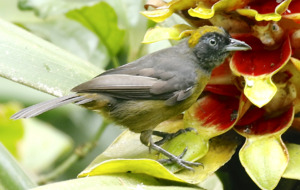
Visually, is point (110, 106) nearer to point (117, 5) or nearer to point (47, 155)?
point (117, 5)

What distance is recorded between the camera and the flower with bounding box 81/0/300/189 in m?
1.24

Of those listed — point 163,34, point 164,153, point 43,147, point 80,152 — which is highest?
point 163,34

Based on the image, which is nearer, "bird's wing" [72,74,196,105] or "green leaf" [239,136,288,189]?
"green leaf" [239,136,288,189]

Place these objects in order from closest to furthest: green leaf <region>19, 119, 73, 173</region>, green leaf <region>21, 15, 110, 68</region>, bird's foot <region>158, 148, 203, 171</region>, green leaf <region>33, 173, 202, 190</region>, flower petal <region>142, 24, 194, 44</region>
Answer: green leaf <region>33, 173, 202, 190</region>, bird's foot <region>158, 148, 203, 171</region>, flower petal <region>142, 24, 194, 44</region>, green leaf <region>21, 15, 110, 68</region>, green leaf <region>19, 119, 73, 173</region>

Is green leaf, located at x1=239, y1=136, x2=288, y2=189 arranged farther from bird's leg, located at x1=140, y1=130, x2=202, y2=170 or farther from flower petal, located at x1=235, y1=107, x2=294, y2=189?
bird's leg, located at x1=140, y1=130, x2=202, y2=170

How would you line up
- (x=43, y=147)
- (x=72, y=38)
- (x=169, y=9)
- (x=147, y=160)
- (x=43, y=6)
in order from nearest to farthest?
(x=147, y=160) → (x=169, y=9) → (x=43, y=6) → (x=72, y=38) → (x=43, y=147)

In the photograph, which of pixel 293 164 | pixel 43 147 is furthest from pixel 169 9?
pixel 43 147

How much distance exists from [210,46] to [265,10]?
55 cm

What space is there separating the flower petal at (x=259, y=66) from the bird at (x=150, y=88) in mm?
218

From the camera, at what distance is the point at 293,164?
4.00 feet

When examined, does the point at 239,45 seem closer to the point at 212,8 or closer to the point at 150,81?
the point at 212,8

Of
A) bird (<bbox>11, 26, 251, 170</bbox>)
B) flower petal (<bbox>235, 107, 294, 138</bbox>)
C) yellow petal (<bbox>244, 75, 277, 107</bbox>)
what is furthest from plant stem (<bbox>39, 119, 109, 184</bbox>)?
yellow petal (<bbox>244, 75, 277, 107</bbox>)

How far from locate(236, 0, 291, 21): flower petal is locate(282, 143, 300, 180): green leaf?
0.29 meters

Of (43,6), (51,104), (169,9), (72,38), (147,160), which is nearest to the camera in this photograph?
(147,160)
